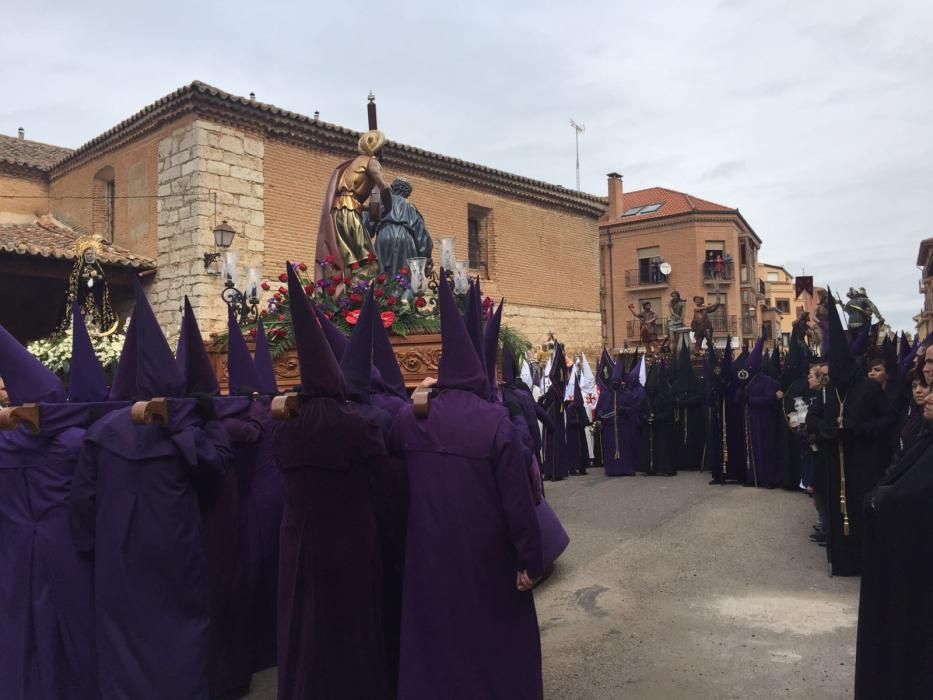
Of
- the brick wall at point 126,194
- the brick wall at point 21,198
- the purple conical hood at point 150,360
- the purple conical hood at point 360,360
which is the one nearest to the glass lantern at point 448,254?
the purple conical hood at point 360,360

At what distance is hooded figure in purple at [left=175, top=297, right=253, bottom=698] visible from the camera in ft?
13.4

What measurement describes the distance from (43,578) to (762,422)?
8.61 metres

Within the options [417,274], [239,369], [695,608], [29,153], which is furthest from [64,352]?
[29,153]

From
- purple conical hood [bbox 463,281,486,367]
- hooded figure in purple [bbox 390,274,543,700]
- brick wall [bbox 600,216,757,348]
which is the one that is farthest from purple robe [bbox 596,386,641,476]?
brick wall [bbox 600,216,757,348]

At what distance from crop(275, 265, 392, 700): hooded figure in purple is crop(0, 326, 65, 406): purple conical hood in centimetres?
147

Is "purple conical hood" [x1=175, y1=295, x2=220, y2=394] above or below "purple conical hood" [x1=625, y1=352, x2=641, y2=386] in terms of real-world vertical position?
above

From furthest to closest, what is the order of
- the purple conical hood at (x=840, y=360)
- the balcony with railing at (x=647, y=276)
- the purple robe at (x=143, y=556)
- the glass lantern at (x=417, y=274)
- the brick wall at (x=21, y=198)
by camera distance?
the balcony with railing at (x=647, y=276) → the brick wall at (x=21, y=198) → the glass lantern at (x=417, y=274) → the purple conical hood at (x=840, y=360) → the purple robe at (x=143, y=556)

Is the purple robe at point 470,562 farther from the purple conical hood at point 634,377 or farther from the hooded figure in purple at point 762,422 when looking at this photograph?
the purple conical hood at point 634,377

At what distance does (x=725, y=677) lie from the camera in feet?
13.6

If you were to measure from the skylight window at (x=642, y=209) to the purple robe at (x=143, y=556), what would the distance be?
40141mm

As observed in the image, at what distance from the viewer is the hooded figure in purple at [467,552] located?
11.1 feet

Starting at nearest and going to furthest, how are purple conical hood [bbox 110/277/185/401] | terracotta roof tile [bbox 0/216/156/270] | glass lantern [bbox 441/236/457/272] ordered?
purple conical hood [bbox 110/277/185/401], glass lantern [bbox 441/236/457/272], terracotta roof tile [bbox 0/216/156/270]

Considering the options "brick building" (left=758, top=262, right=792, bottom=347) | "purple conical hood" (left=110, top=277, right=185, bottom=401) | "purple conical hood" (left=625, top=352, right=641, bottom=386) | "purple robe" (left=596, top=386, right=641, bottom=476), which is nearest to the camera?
"purple conical hood" (left=110, top=277, right=185, bottom=401)

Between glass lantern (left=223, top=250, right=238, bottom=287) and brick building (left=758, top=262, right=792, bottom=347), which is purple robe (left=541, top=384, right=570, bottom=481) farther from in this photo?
brick building (left=758, top=262, right=792, bottom=347)
